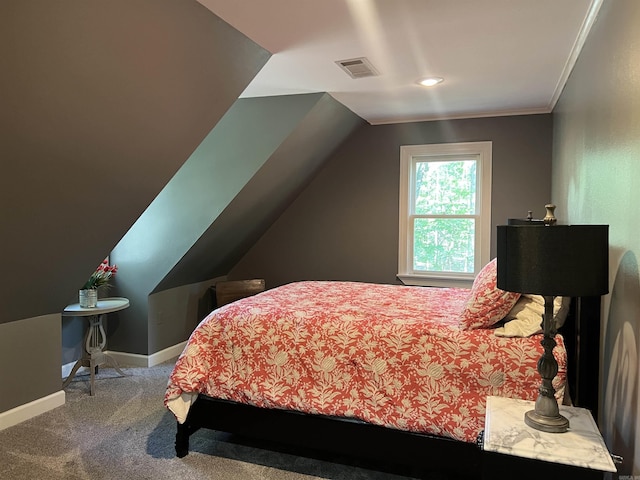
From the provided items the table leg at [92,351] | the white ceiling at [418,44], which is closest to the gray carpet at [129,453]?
the table leg at [92,351]

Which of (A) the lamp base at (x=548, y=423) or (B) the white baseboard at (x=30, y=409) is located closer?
(A) the lamp base at (x=548, y=423)

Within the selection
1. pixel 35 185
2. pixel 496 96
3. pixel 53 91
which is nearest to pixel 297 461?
pixel 35 185

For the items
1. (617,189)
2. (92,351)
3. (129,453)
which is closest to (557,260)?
(617,189)

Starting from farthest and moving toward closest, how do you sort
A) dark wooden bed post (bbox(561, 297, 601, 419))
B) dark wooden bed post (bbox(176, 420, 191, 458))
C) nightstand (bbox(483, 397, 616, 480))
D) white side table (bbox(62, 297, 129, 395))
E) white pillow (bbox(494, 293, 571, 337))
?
1. white side table (bbox(62, 297, 129, 395))
2. dark wooden bed post (bbox(176, 420, 191, 458))
3. white pillow (bbox(494, 293, 571, 337))
4. dark wooden bed post (bbox(561, 297, 601, 419))
5. nightstand (bbox(483, 397, 616, 480))

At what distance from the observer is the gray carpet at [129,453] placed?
7.93 feet

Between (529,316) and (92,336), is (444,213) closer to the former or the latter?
(529,316)

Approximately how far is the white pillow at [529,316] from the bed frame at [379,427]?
87mm

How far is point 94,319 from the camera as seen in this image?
358 centimetres

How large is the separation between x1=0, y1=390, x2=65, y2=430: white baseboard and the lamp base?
299cm

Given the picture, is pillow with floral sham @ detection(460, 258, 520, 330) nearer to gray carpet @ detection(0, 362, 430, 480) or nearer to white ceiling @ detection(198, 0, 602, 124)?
gray carpet @ detection(0, 362, 430, 480)

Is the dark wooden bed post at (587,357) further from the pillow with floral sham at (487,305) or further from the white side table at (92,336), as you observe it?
the white side table at (92,336)

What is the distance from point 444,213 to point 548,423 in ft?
10.8

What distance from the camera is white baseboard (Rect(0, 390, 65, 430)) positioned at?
9.61ft

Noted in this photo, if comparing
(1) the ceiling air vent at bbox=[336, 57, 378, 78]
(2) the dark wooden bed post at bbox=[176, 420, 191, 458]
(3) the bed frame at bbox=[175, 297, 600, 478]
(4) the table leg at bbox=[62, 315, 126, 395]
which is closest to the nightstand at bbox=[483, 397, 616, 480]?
(3) the bed frame at bbox=[175, 297, 600, 478]
